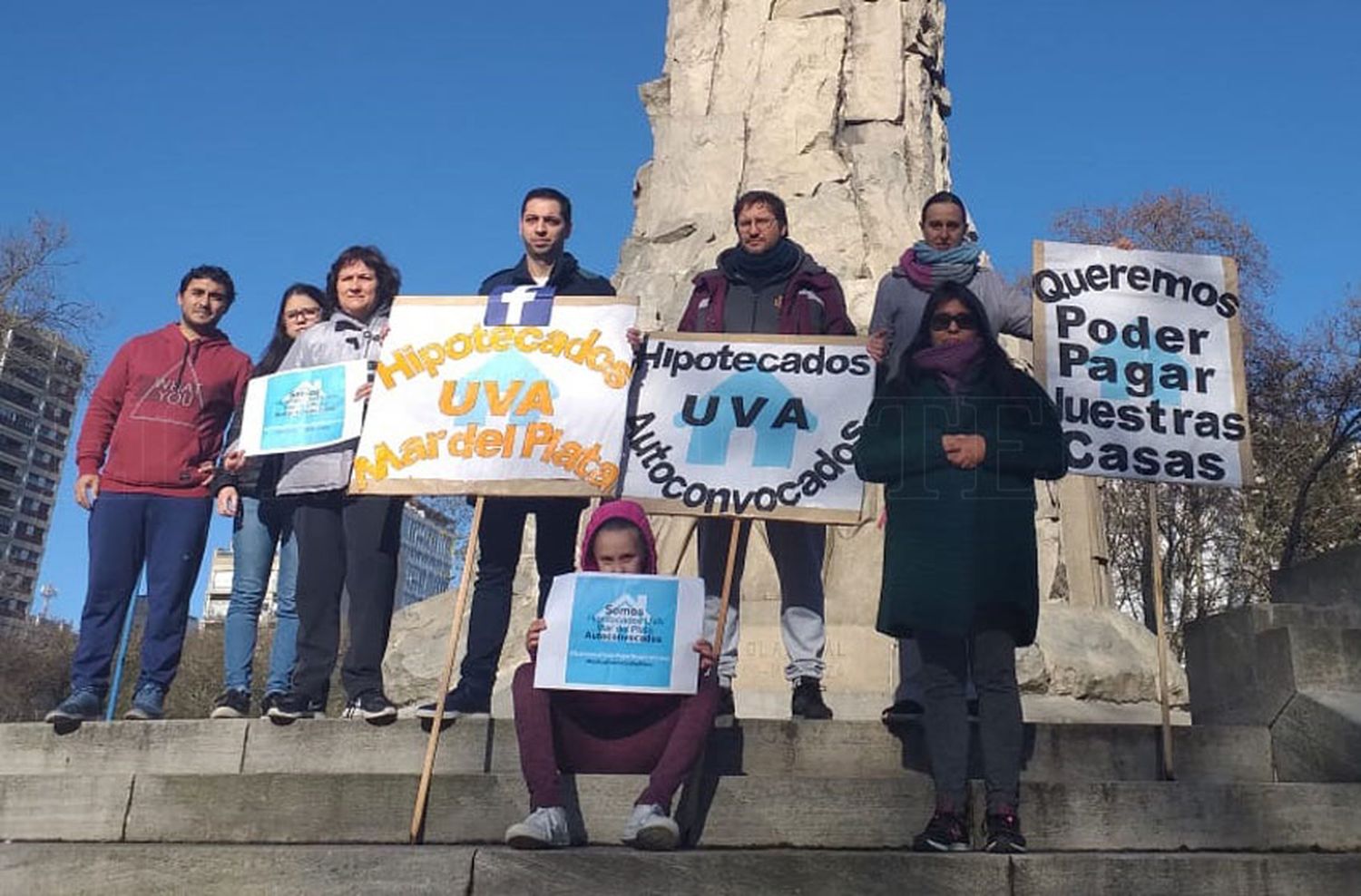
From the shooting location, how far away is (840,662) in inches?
385

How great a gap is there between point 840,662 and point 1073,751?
14.3ft

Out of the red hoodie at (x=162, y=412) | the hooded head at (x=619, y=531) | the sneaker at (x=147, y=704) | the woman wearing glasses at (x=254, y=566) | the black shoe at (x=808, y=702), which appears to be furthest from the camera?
the red hoodie at (x=162, y=412)

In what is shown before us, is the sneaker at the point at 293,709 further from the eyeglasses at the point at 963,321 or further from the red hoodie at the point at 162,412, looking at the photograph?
the eyeglasses at the point at 963,321

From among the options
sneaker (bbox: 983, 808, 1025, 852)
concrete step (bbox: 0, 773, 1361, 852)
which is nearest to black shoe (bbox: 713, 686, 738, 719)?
concrete step (bbox: 0, 773, 1361, 852)

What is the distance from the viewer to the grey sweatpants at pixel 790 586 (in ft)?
18.7

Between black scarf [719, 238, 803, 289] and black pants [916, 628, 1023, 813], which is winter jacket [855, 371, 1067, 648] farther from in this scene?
black scarf [719, 238, 803, 289]

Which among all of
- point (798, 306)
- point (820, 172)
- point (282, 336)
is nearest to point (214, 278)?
point (282, 336)

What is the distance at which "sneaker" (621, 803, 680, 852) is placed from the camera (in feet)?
14.2

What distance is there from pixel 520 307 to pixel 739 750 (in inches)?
98.2

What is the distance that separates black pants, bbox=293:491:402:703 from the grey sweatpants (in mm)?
1577

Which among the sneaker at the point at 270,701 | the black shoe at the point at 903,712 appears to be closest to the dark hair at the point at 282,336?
the sneaker at the point at 270,701

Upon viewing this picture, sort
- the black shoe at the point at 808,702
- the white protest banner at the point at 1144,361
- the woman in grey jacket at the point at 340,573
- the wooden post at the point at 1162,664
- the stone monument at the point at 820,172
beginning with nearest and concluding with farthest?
the wooden post at the point at 1162,664 < the black shoe at the point at 808,702 < the woman in grey jacket at the point at 340,573 < the white protest banner at the point at 1144,361 < the stone monument at the point at 820,172

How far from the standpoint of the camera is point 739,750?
209 inches

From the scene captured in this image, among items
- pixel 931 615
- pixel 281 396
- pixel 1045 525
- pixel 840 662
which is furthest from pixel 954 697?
pixel 1045 525
